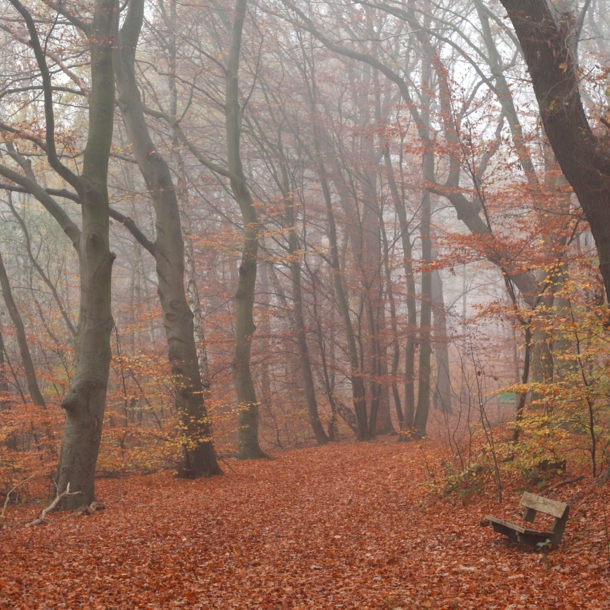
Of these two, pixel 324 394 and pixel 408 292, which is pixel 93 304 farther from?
pixel 324 394

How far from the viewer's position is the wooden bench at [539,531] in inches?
197

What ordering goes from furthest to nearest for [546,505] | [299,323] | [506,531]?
[299,323], [506,531], [546,505]

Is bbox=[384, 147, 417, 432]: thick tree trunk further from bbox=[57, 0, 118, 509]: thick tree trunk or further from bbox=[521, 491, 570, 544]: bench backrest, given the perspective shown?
bbox=[521, 491, 570, 544]: bench backrest

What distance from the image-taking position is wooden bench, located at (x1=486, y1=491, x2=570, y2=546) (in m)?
5.00

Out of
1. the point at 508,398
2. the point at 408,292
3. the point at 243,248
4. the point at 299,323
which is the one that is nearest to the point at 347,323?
the point at 299,323

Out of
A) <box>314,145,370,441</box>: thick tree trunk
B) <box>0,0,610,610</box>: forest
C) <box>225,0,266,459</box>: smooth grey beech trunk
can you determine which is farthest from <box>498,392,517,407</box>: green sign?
<box>225,0,266,459</box>: smooth grey beech trunk

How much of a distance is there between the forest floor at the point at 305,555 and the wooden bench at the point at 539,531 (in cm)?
12

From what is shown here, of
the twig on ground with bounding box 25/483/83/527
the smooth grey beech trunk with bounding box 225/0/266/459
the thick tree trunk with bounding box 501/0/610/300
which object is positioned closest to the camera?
the thick tree trunk with bounding box 501/0/610/300

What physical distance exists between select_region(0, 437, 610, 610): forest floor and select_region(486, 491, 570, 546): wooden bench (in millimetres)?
118

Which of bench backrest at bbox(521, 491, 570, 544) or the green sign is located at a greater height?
the green sign

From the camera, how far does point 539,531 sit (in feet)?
16.5

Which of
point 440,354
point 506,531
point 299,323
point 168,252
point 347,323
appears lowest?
point 506,531

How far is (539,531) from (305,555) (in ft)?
7.40

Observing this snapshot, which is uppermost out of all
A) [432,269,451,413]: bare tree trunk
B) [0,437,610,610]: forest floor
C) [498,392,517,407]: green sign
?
[432,269,451,413]: bare tree trunk
